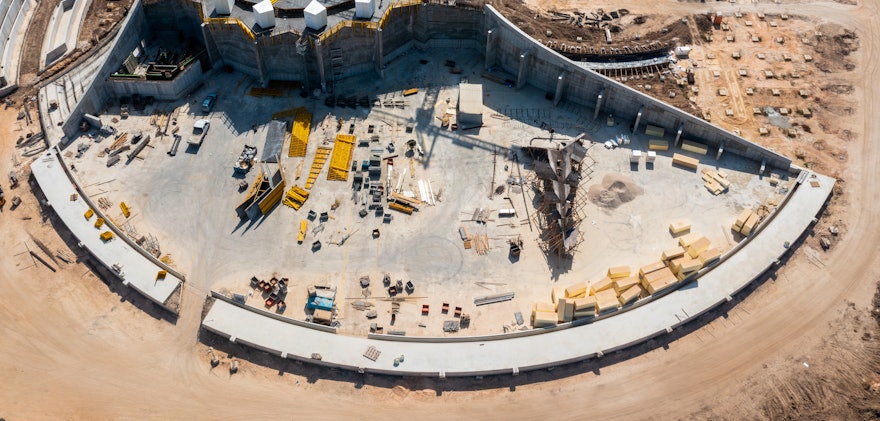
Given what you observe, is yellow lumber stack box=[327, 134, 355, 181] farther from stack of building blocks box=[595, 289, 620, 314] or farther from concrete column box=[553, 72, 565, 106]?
stack of building blocks box=[595, 289, 620, 314]

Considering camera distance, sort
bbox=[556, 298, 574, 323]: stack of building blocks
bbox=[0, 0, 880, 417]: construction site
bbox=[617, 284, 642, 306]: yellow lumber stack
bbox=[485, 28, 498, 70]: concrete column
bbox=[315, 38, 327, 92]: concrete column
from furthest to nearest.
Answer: bbox=[485, 28, 498, 70]: concrete column
bbox=[315, 38, 327, 92]: concrete column
bbox=[617, 284, 642, 306]: yellow lumber stack
bbox=[0, 0, 880, 417]: construction site
bbox=[556, 298, 574, 323]: stack of building blocks

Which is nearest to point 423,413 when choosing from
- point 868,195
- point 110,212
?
point 110,212

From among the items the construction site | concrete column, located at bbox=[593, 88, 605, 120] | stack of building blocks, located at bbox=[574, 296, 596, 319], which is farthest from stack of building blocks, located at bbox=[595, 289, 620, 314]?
concrete column, located at bbox=[593, 88, 605, 120]

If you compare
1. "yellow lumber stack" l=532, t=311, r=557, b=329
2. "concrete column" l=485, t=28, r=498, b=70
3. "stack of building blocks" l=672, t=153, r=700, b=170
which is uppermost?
"concrete column" l=485, t=28, r=498, b=70

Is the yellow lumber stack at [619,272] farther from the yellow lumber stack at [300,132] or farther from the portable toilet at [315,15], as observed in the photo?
the portable toilet at [315,15]

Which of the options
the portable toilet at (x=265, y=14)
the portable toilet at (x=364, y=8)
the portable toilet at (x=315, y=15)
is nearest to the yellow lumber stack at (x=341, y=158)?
the portable toilet at (x=315, y=15)
